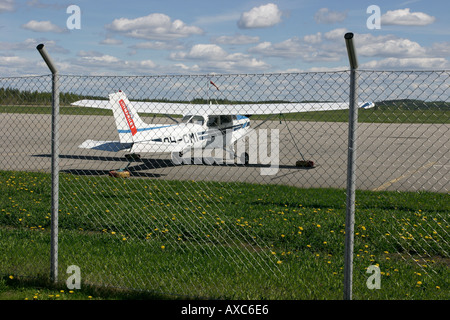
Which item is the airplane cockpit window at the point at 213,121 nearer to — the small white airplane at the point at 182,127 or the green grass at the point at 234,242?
the small white airplane at the point at 182,127

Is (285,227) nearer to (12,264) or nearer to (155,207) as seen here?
(155,207)

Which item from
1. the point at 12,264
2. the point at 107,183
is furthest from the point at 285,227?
the point at 107,183

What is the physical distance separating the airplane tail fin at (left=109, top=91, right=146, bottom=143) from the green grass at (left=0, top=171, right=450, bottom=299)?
463cm

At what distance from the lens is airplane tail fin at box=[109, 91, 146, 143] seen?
15516 mm

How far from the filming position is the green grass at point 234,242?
541cm

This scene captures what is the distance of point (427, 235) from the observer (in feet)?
24.6

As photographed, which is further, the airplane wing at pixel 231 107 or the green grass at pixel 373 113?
the airplane wing at pixel 231 107

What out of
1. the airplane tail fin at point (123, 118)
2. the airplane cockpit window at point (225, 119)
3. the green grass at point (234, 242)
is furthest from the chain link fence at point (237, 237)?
the airplane cockpit window at point (225, 119)

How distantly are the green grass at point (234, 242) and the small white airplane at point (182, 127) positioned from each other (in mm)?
4486

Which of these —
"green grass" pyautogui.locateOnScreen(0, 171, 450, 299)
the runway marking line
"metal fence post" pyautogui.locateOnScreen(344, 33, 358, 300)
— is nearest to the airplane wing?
the runway marking line

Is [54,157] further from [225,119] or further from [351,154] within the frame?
[225,119]

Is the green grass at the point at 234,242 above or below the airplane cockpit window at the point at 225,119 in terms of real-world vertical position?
below

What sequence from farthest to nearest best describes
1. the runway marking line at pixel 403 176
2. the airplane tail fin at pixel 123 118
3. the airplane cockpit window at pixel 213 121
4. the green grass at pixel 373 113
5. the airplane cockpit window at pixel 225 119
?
the airplane cockpit window at pixel 225 119 < the airplane cockpit window at pixel 213 121 < the airplane tail fin at pixel 123 118 < the runway marking line at pixel 403 176 < the green grass at pixel 373 113

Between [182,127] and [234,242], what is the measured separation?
9693 millimetres
